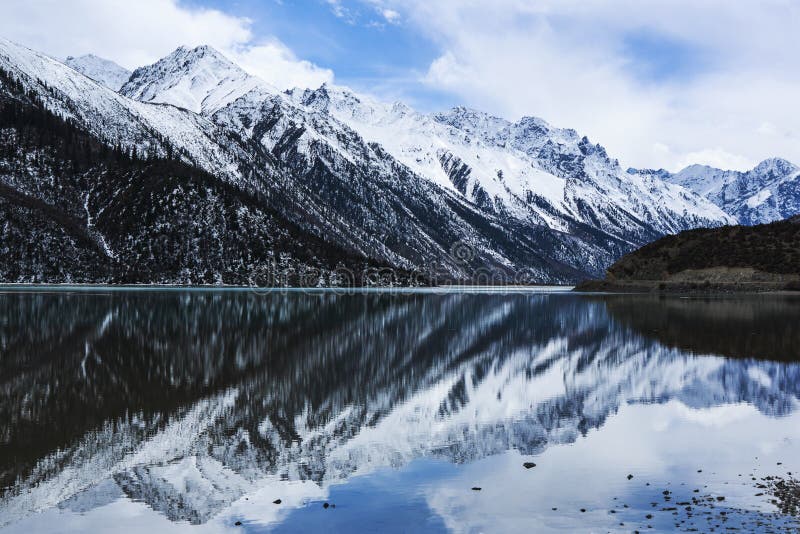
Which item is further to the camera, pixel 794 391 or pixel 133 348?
pixel 133 348

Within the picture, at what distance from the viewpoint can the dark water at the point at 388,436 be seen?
59.2ft

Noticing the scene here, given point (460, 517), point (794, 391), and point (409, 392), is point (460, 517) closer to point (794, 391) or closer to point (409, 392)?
point (409, 392)

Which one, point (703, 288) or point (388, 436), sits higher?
point (703, 288)

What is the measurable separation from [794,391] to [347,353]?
26773 millimetres

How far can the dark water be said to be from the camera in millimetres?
18031

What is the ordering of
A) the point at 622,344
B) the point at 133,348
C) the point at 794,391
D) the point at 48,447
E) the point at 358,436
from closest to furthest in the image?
1. the point at 48,447
2. the point at 358,436
3. the point at 794,391
4. the point at 133,348
5. the point at 622,344

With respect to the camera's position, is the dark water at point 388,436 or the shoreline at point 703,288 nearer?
the dark water at point 388,436

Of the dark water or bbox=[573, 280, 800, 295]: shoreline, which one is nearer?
the dark water

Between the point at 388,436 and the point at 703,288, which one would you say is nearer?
the point at 388,436

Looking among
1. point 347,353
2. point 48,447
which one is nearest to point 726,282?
point 347,353

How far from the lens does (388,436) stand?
25812mm

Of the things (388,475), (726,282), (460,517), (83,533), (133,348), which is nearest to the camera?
(83,533)

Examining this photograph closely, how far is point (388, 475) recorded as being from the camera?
2130 centimetres

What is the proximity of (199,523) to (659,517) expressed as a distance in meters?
11.2
